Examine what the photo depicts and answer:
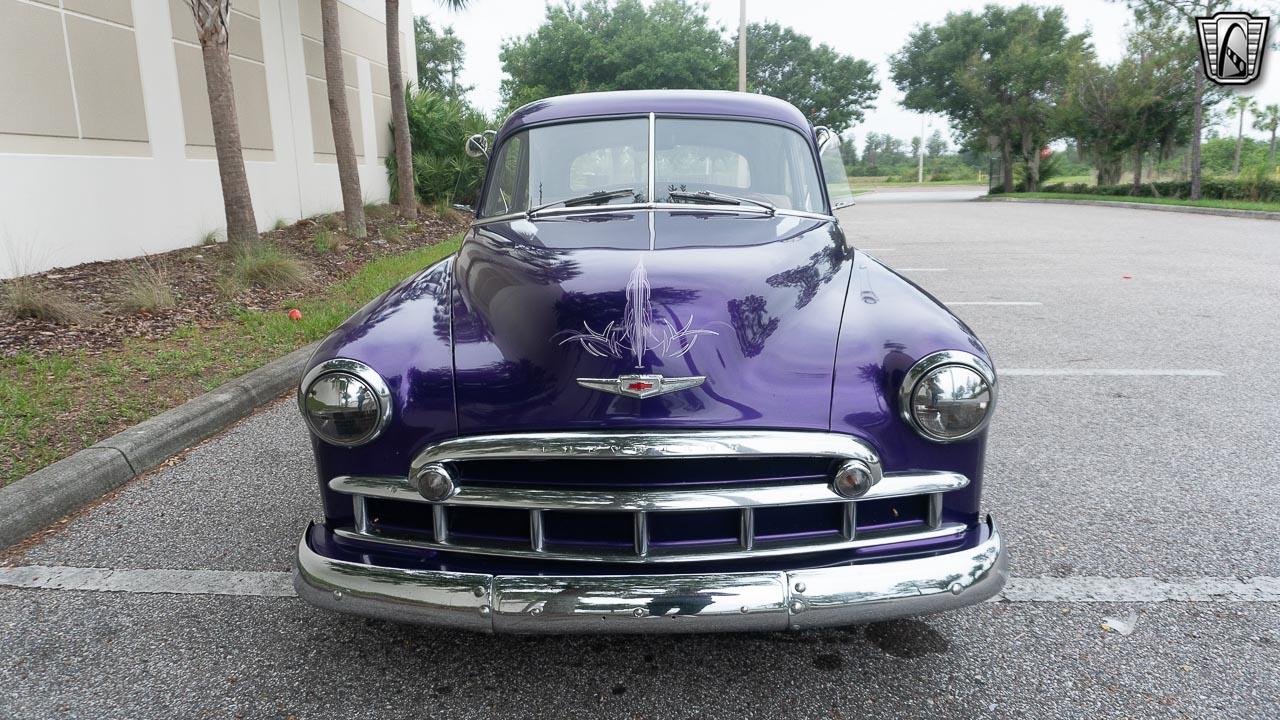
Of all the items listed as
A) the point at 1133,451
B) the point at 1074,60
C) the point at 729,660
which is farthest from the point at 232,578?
the point at 1074,60

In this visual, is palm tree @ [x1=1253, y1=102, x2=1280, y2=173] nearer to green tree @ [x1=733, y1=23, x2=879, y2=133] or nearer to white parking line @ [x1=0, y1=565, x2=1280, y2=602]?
green tree @ [x1=733, y1=23, x2=879, y2=133]

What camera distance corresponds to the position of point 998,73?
107 feet

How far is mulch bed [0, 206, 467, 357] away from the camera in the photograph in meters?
5.35

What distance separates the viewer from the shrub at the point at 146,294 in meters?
6.09

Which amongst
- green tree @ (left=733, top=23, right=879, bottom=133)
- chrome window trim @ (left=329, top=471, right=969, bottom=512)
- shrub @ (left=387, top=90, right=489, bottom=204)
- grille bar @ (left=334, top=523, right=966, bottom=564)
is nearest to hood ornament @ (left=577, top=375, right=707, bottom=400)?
chrome window trim @ (left=329, top=471, right=969, bottom=512)

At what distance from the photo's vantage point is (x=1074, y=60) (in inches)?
1132

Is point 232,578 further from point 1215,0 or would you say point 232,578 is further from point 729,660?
point 1215,0

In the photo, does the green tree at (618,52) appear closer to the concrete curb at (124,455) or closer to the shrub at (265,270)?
the shrub at (265,270)

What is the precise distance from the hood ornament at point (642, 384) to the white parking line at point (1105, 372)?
380 cm

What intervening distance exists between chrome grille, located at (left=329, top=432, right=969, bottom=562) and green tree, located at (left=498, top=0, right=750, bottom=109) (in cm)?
3386

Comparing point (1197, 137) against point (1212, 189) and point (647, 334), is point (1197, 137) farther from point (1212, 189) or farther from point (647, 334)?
point (647, 334)

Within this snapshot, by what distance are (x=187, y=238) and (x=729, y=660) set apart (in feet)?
30.4

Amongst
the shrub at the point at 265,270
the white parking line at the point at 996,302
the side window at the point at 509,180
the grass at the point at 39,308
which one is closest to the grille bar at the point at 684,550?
the side window at the point at 509,180

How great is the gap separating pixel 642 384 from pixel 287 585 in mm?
1617
